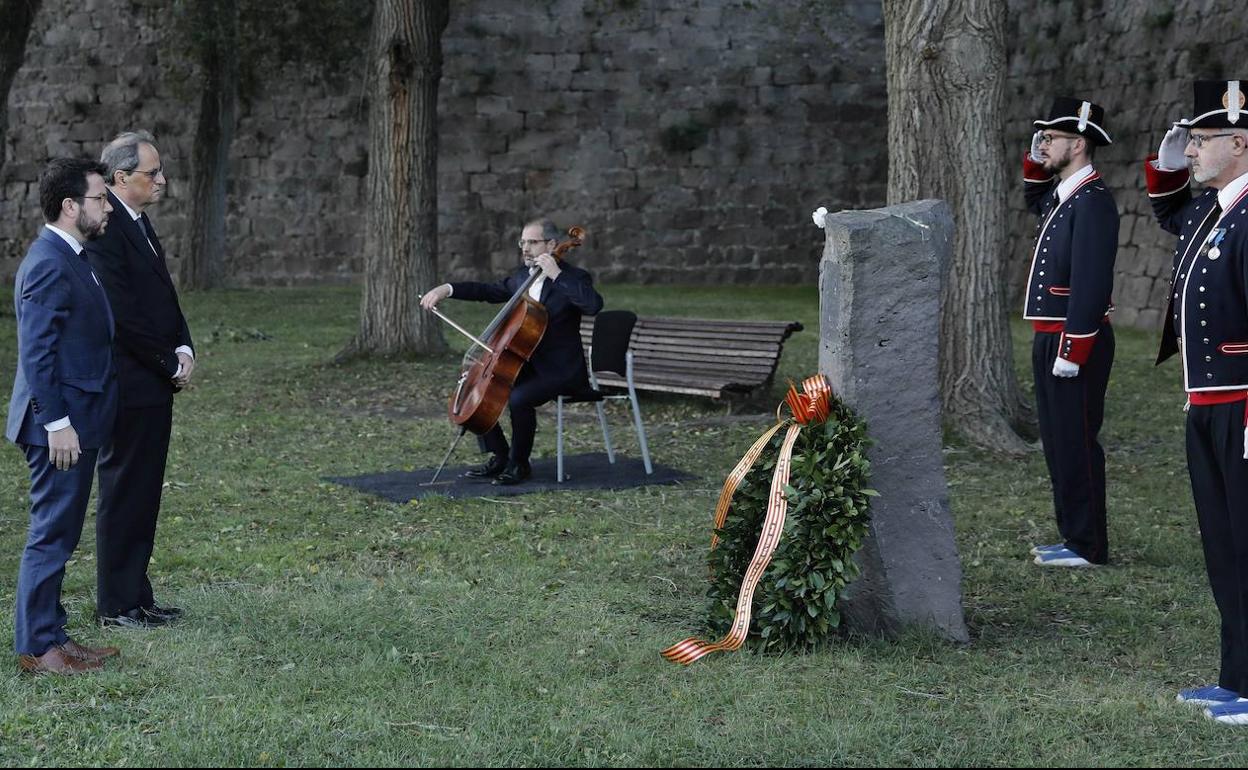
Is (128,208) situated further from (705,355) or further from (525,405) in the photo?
(705,355)

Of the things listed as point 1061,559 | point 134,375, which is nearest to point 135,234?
point 134,375

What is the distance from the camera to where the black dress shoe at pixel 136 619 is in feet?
16.4

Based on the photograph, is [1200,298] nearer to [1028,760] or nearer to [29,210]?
[1028,760]

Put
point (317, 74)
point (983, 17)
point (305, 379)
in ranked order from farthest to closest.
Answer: point (317, 74), point (305, 379), point (983, 17)

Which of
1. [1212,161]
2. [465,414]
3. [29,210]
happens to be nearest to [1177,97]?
[465,414]

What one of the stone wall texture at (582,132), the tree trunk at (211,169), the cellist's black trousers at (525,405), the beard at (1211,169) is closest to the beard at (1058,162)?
the beard at (1211,169)

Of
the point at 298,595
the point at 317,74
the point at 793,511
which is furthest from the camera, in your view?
the point at 317,74

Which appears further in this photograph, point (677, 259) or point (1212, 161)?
point (677, 259)

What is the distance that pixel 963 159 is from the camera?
8367 mm

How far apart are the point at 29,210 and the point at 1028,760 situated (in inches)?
806

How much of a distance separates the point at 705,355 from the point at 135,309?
5.94 meters

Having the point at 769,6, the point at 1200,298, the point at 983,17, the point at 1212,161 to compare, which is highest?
the point at 769,6

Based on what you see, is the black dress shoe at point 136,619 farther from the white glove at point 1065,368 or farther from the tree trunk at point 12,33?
the tree trunk at point 12,33

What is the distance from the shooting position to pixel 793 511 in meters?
4.70
